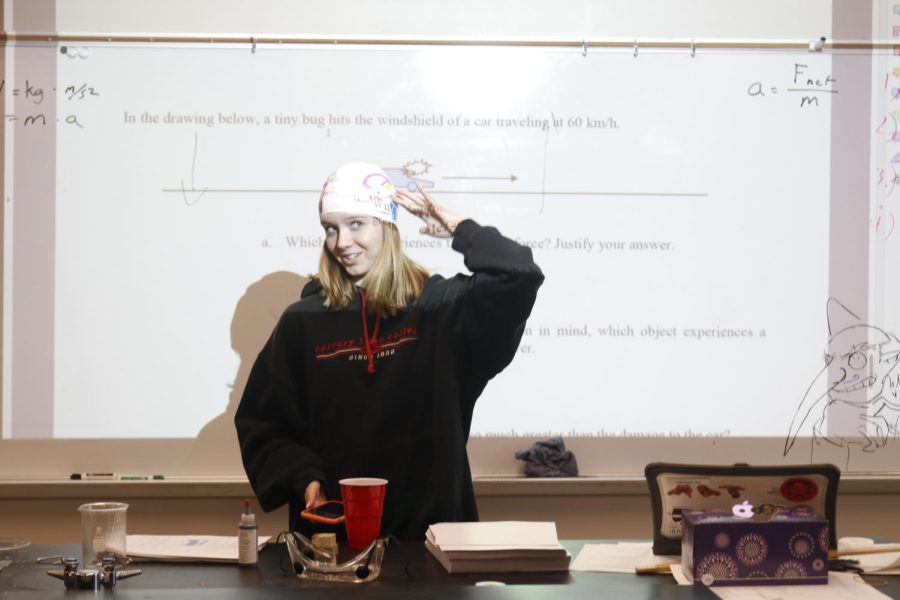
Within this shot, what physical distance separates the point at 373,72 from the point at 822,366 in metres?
1.83

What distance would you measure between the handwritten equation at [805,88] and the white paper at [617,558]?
184 centimetres

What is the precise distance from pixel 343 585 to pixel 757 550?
78 cm

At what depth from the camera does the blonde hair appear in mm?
2740

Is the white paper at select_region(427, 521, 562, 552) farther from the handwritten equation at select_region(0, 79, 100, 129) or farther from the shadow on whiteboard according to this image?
the handwritten equation at select_region(0, 79, 100, 129)

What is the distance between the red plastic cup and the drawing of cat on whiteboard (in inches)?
72.0

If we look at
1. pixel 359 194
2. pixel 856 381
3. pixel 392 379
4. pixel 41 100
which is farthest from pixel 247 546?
pixel 856 381

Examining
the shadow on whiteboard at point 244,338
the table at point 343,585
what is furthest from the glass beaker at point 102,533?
the shadow on whiteboard at point 244,338

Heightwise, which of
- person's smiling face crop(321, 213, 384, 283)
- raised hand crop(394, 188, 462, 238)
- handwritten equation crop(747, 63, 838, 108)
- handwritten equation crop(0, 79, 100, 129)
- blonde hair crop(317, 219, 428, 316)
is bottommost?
blonde hair crop(317, 219, 428, 316)

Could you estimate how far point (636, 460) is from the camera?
11.1ft

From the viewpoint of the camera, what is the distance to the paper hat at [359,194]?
110 inches

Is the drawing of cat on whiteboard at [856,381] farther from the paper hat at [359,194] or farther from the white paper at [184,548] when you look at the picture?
the white paper at [184,548]

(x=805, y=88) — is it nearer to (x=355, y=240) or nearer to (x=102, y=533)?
(x=355, y=240)

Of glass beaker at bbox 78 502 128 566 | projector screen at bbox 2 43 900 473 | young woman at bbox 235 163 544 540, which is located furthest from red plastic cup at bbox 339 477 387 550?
projector screen at bbox 2 43 900 473

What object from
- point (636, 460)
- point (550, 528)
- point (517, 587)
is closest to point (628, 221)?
point (636, 460)
